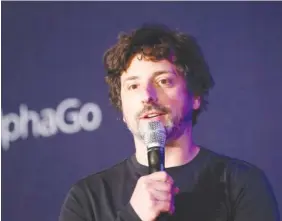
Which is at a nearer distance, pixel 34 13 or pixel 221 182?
pixel 221 182

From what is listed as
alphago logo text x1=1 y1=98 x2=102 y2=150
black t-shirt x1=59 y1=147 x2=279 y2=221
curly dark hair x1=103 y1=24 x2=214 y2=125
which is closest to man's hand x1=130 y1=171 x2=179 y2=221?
black t-shirt x1=59 y1=147 x2=279 y2=221

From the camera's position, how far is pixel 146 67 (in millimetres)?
1166

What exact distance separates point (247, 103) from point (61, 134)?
57 cm

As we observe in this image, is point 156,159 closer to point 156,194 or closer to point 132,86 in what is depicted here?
point 156,194

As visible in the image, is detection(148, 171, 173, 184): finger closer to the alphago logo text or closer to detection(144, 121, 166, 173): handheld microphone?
detection(144, 121, 166, 173): handheld microphone

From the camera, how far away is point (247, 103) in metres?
1.38

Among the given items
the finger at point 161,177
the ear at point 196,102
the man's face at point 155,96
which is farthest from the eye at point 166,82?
the finger at point 161,177

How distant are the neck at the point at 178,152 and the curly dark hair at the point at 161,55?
0.29 feet

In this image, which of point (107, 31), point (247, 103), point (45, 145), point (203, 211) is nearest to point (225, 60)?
point (247, 103)

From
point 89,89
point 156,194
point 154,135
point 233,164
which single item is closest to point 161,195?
point 156,194

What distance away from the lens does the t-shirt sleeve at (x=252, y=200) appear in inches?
42.6

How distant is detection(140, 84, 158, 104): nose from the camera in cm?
111

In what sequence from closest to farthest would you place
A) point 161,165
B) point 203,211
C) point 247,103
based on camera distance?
point 161,165, point 203,211, point 247,103

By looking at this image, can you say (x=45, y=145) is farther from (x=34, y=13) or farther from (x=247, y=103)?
(x=247, y=103)
